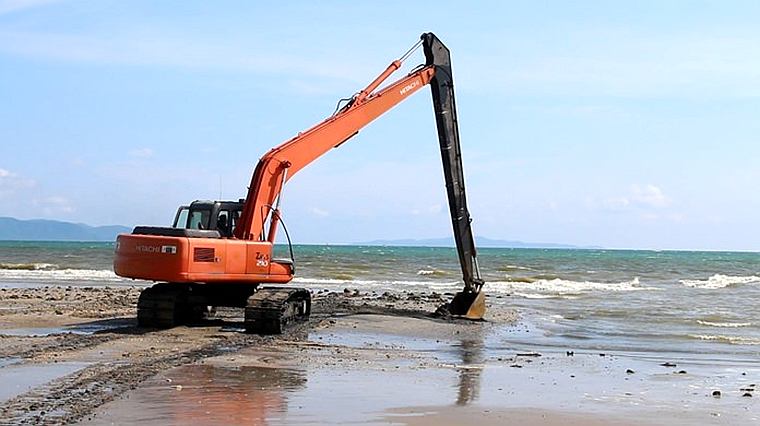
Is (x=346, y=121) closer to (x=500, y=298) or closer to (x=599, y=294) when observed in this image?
(x=500, y=298)

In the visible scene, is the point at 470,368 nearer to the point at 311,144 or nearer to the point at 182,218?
the point at 311,144

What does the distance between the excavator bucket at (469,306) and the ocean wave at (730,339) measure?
4.70 metres

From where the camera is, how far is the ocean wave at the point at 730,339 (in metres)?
21.6

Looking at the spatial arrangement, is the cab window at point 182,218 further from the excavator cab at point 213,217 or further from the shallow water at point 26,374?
the shallow water at point 26,374

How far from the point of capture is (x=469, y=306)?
79.4 ft

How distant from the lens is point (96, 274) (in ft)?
166

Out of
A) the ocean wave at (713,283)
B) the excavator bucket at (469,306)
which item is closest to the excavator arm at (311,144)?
the excavator bucket at (469,306)

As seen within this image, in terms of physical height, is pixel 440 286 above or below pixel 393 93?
below

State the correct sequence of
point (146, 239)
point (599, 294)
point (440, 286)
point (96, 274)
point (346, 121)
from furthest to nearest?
1. point (96, 274)
2. point (440, 286)
3. point (599, 294)
4. point (346, 121)
5. point (146, 239)

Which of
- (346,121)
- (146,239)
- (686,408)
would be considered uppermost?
(346,121)

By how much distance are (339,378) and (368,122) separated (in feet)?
30.4

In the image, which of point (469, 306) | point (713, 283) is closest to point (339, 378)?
point (469, 306)

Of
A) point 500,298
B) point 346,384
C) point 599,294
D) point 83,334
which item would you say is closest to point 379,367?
point 346,384

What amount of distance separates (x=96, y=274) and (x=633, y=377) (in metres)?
39.1
